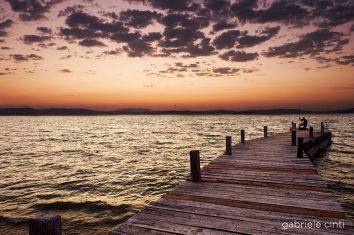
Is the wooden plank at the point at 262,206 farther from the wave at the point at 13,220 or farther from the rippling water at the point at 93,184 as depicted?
the wave at the point at 13,220

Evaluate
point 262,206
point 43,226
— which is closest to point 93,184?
point 262,206

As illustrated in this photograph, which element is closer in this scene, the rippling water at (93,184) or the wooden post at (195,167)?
the wooden post at (195,167)

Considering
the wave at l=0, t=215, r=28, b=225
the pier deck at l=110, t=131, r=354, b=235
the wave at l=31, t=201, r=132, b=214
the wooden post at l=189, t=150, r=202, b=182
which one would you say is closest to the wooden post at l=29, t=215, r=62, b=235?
the pier deck at l=110, t=131, r=354, b=235

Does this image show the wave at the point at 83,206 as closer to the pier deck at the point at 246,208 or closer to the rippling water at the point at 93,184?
the rippling water at the point at 93,184

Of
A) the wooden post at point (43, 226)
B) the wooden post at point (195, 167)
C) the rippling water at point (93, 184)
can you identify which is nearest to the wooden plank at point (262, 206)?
the wooden post at point (195, 167)

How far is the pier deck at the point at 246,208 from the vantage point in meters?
4.91

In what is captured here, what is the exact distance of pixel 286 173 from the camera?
30.7ft

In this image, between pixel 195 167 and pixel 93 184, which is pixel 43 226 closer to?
pixel 195 167

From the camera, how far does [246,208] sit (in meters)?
5.89

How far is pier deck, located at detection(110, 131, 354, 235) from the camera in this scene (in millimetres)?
4914

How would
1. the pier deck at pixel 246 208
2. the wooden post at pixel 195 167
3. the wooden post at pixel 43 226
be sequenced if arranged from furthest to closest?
the wooden post at pixel 195 167
the pier deck at pixel 246 208
the wooden post at pixel 43 226

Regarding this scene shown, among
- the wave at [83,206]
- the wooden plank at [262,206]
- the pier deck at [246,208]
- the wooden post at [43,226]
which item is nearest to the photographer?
the wooden post at [43,226]

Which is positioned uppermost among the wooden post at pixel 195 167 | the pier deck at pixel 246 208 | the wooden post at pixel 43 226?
the wooden post at pixel 43 226

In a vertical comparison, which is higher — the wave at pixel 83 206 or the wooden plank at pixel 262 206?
the wooden plank at pixel 262 206
